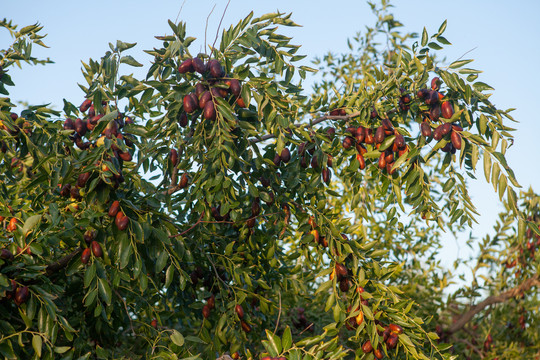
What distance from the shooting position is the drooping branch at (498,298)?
5184mm

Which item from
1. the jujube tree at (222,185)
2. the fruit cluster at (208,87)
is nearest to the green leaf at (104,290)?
the jujube tree at (222,185)

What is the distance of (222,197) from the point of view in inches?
99.7

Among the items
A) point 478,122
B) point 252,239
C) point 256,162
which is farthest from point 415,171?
point 252,239

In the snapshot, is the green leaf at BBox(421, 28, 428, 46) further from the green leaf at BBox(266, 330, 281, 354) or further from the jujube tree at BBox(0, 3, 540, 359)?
the green leaf at BBox(266, 330, 281, 354)

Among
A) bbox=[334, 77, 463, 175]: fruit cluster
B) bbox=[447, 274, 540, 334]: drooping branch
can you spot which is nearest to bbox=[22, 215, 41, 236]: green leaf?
bbox=[334, 77, 463, 175]: fruit cluster

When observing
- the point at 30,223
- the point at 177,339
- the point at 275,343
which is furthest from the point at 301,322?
the point at 30,223

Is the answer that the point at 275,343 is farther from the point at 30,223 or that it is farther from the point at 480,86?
the point at 480,86

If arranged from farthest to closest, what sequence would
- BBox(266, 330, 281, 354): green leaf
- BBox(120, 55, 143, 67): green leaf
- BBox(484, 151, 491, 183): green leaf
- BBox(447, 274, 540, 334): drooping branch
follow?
BBox(447, 274, 540, 334): drooping branch → BBox(120, 55, 143, 67): green leaf → BBox(484, 151, 491, 183): green leaf → BBox(266, 330, 281, 354): green leaf

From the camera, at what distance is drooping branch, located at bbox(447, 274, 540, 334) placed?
5184 mm

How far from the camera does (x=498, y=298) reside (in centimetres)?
525

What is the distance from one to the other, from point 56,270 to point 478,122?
2154mm

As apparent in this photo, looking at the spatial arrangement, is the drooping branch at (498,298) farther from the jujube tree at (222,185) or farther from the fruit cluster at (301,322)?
the jujube tree at (222,185)

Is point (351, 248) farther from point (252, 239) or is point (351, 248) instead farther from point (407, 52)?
point (407, 52)

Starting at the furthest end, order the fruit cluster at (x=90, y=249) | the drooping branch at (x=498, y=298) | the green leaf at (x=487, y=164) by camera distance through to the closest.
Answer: the drooping branch at (x=498, y=298), the fruit cluster at (x=90, y=249), the green leaf at (x=487, y=164)
